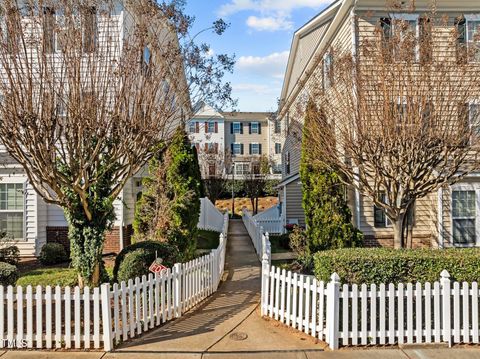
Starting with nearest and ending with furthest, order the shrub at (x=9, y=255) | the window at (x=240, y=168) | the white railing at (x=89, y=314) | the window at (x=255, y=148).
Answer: the white railing at (x=89, y=314)
the shrub at (x=9, y=255)
the window at (x=240, y=168)
the window at (x=255, y=148)

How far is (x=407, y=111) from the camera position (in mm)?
7895

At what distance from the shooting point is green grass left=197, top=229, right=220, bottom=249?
15641 millimetres

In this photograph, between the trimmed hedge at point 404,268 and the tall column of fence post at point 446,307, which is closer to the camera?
the tall column of fence post at point 446,307

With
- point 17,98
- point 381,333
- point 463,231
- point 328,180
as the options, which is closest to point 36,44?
point 17,98

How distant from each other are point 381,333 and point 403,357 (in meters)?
0.44

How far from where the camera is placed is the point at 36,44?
6.42 metres

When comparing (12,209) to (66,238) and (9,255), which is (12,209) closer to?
(66,238)

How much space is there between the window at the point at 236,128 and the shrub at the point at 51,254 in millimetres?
32688

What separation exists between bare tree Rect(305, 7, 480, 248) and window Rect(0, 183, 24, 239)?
36.3 ft

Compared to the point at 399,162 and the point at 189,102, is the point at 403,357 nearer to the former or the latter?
the point at 399,162

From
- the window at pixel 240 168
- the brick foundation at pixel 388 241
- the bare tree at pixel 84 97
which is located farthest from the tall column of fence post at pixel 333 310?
the window at pixel 240 168

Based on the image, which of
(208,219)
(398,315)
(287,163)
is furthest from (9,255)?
(287,163)

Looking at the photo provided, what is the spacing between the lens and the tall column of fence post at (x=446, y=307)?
221 inches

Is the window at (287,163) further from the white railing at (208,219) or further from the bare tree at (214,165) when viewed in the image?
the bare tree at (214,165)
